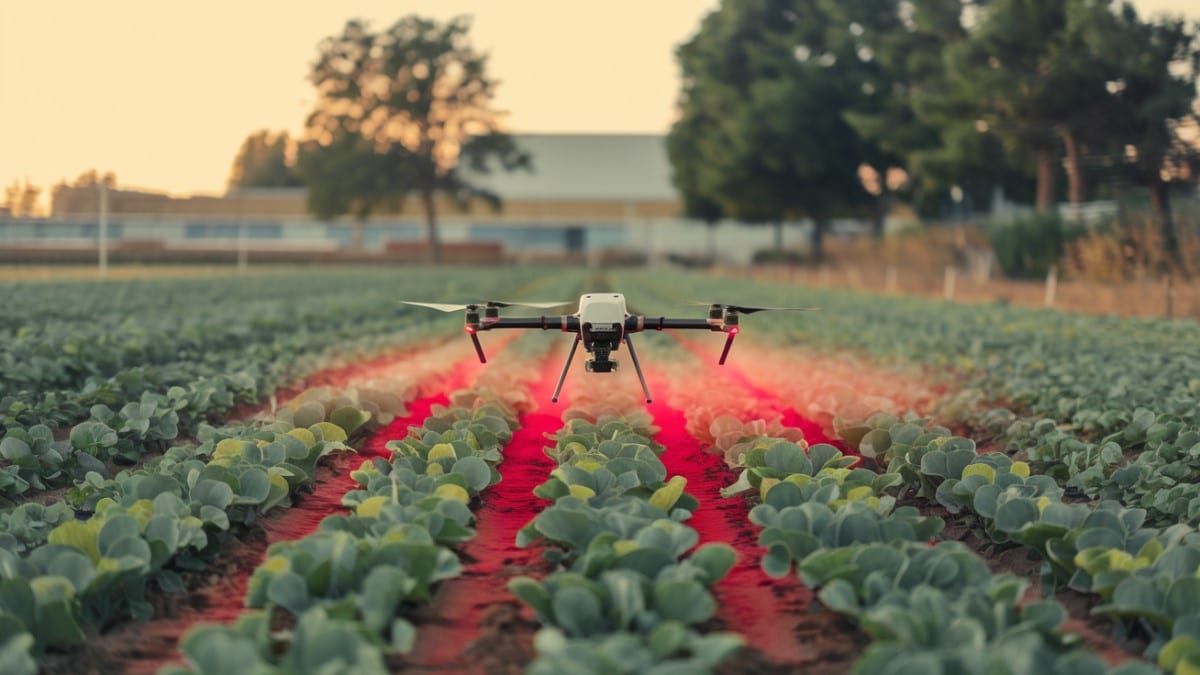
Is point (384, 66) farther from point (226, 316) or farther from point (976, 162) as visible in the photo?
point (226, 316)

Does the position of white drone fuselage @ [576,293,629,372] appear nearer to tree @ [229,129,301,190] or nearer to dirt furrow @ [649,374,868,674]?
dirt furrow @ [649,374,868,674]

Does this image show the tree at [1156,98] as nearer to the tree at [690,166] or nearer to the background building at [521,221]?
the tree at [690,166]

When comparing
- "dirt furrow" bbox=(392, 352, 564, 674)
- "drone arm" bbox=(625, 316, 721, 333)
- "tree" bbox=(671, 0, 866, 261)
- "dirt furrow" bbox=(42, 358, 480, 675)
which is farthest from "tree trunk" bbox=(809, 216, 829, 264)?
"drone arm" bbox=(625, 316, 721, 333)

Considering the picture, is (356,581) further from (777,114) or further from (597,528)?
(777,114)

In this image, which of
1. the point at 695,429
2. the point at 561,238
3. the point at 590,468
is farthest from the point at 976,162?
the point at 561,238

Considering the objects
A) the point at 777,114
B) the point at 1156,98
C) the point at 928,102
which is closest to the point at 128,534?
the point at 1156,98

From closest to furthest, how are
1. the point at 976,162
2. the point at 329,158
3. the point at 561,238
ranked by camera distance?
the point at 976,162 < the point at 329,158 < the point at 561,238

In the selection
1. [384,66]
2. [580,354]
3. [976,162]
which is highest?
[384,66]
